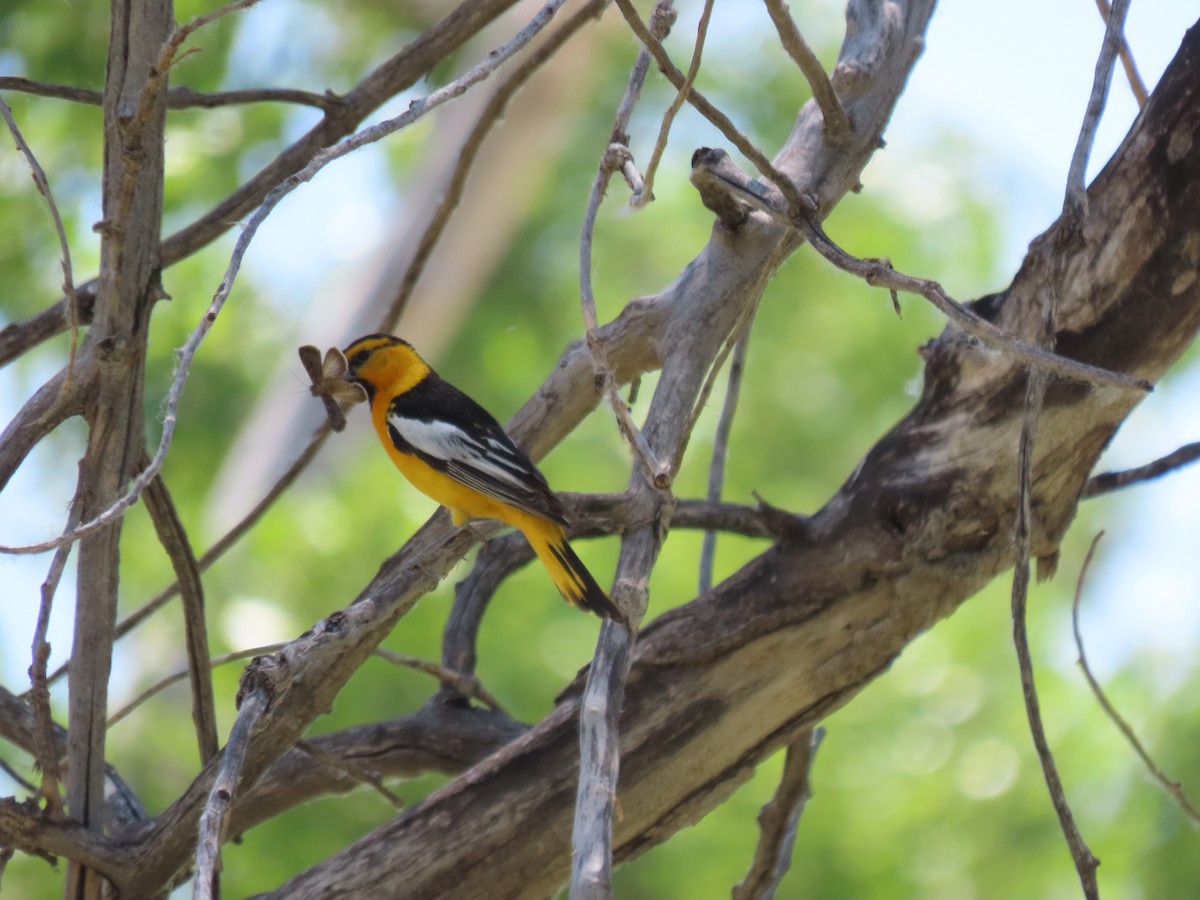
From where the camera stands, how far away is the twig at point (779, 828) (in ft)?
11.2

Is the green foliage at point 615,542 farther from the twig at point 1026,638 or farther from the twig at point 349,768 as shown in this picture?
the twig at point 1026,638

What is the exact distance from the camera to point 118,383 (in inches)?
113

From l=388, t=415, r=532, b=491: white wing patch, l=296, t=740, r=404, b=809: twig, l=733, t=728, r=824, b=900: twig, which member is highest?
l=388, t=415, r=532, b=491: white wing patch

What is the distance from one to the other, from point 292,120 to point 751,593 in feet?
23.8

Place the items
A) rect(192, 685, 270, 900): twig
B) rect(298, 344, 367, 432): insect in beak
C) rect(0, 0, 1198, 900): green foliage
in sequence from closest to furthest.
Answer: rect(192, 685, 270, 900): twig, rect(298, 344, 367, 432): insect in beak, rect(0, 0, 1198, 900): green foliage

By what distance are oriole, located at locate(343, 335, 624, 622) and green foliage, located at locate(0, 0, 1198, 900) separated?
1120mm

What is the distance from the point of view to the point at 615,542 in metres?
7.82

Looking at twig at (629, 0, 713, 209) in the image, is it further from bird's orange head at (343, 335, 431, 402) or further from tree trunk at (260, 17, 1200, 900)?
bird's orange head at (343, 335, 431, 402)

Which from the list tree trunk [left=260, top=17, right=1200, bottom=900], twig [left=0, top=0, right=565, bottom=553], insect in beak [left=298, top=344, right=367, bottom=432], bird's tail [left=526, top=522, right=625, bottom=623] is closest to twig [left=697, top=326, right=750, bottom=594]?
bird's tail [left=526, top=522, right=625, bottom=623]

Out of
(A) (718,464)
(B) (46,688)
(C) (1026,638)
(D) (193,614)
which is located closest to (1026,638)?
(C) (1026,638)

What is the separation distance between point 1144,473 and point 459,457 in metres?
1.87

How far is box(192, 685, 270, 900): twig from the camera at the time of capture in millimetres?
1694

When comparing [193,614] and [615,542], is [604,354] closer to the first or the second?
[193,614]

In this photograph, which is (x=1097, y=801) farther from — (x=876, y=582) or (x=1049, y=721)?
(x=876, y=582)
